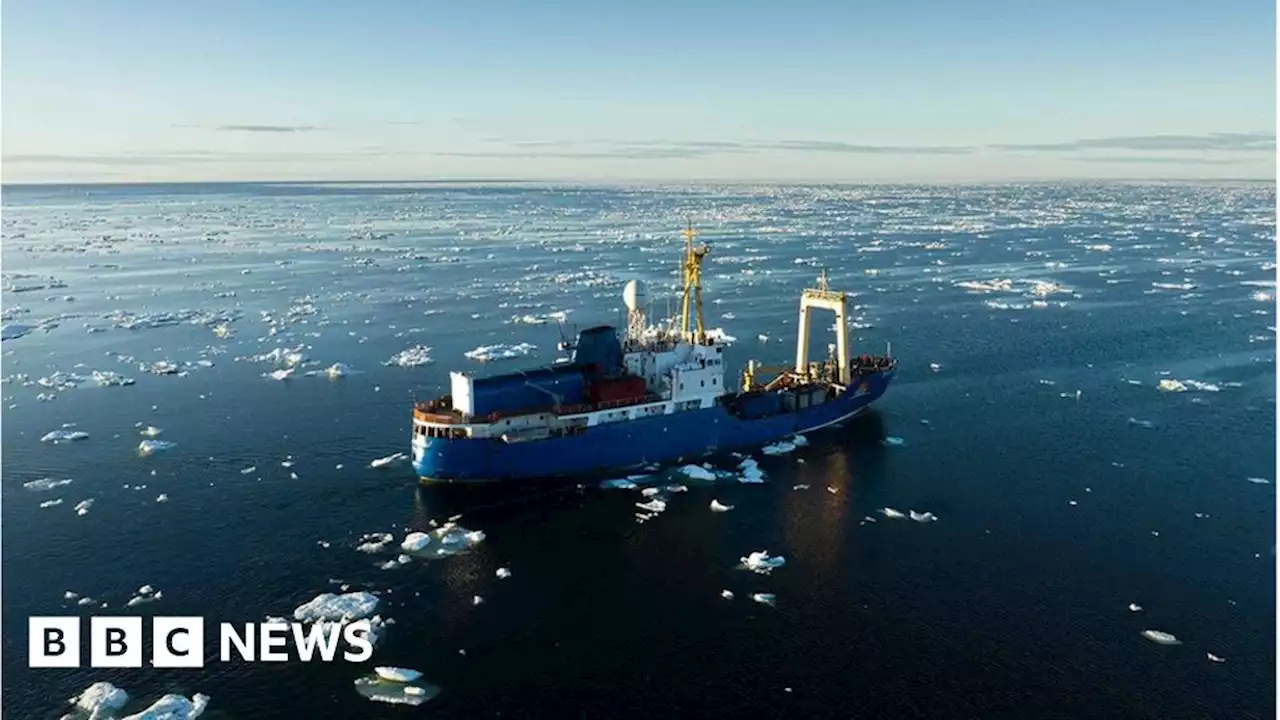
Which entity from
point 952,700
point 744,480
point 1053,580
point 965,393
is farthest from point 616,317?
point 952,700

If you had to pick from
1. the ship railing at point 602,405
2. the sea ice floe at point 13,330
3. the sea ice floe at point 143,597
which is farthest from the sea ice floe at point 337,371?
the sea ice floe at point 13,330

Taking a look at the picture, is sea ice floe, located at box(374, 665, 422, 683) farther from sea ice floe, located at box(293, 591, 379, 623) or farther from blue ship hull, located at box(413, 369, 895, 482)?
blue ship hull, located at box(413, 369, 895, 482)

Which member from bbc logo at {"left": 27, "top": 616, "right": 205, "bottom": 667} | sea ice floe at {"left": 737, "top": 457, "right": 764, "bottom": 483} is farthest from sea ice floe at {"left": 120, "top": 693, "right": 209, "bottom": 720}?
sea ice floe at {"left": 737, "top": 457, "right": 764, "bottom": 483}

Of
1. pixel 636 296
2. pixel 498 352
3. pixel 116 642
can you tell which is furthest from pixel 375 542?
pixel 498 352

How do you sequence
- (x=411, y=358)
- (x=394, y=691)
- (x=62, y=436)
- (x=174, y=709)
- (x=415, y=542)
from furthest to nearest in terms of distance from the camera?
(x=411, y=358) → (x=62, y=436) → (x=415, y=542) → (x=394, y=691) → (x=174, y=709)

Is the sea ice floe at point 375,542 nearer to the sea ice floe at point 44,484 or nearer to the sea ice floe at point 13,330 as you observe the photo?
the sea ice floe at point 44,484

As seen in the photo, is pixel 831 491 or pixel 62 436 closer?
pixel 831 491

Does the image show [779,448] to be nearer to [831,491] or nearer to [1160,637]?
[831,491]

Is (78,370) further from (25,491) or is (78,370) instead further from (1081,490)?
(1081,490)
